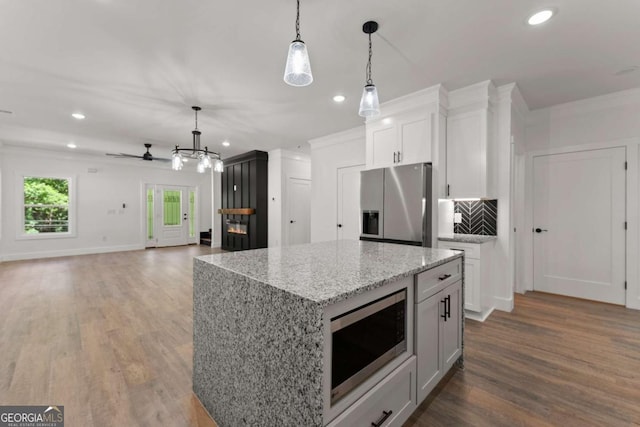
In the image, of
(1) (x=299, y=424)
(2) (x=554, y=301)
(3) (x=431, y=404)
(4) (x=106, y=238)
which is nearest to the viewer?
(1) (x=299, y=424)

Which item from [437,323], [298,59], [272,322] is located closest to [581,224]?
[437,323]

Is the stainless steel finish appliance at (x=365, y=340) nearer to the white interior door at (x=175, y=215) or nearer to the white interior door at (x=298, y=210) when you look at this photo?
the white interior door at (x=298, y=210)

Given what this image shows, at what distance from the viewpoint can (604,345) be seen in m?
2.46

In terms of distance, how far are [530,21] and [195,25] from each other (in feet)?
8.52

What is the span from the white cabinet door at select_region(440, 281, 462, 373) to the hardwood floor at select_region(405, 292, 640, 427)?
0.65 ft

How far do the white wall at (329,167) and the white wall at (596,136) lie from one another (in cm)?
259

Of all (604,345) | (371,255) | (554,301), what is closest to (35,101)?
(371,255)

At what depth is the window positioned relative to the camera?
6.56 m

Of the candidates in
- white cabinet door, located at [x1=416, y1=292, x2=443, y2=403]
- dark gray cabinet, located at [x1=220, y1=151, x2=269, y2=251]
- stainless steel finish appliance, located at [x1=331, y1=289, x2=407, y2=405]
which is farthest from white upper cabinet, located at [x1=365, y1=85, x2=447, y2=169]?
dark gray cabinet, located at [x1=220, y1=151, x2=269, y2=251]

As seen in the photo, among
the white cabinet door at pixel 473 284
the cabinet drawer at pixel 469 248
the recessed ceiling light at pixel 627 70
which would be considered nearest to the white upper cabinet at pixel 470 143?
the cabinet drawer at pixel 469 248

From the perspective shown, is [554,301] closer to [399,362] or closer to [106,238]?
[399,362]

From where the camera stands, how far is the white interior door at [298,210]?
22.5 ft

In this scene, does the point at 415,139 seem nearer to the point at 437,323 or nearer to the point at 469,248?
the point at 469,248

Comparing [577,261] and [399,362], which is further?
[577,261]
